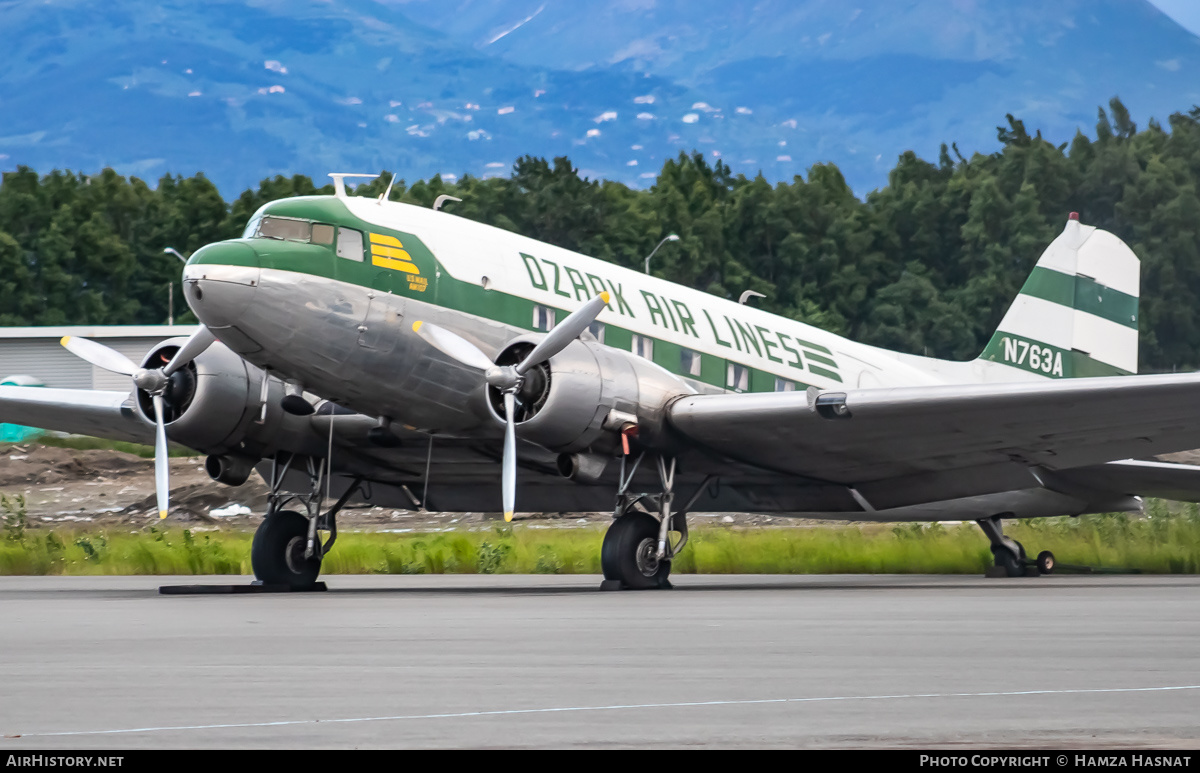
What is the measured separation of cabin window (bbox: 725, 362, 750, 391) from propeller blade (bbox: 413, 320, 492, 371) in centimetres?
410

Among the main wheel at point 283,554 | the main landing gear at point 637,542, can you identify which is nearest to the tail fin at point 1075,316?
the main landing gear at point 637,542

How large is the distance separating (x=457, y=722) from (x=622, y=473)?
1156cm

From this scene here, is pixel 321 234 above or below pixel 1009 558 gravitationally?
above

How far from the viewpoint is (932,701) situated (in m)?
6.61

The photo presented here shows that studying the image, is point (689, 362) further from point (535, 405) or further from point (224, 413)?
point (224, 413)

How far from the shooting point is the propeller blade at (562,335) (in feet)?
54.1

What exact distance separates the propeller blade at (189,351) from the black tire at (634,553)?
4800 millimetres

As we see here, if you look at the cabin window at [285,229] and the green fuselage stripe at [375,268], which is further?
the cabin window at [285,229]

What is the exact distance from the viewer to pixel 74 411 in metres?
20.5

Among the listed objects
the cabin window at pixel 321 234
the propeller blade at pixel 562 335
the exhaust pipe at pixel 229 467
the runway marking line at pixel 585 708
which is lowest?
the runway marking line at pixel 585 708

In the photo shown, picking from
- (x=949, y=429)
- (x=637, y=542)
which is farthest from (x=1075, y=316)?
(x=637, y=542)

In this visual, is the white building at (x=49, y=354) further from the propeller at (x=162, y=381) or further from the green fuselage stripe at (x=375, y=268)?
the green fuselage stripe at (x=375, y=268)

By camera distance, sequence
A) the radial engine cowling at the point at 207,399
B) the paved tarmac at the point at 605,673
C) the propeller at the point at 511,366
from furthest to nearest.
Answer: the radial engine cowling at the point at 207,399, the propeller at the point at 511,366, the paved tarmac at the point at 605,673

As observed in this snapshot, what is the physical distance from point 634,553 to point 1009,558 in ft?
23.7
